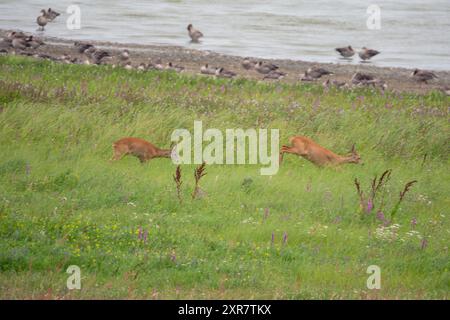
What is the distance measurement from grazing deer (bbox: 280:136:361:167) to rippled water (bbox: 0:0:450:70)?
1544cm

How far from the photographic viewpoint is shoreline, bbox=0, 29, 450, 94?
24.1 metres

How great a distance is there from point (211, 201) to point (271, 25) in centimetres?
2726

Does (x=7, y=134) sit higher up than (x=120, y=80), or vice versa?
(x=120, y=80)

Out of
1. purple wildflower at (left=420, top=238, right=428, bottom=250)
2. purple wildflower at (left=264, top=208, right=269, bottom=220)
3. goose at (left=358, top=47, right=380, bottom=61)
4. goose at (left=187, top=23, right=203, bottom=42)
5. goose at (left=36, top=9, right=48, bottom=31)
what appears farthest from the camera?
goose at (left=36, top=9, right=48, bottom=31)

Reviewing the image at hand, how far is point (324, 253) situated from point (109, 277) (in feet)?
8.68

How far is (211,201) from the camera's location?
11.6 metres

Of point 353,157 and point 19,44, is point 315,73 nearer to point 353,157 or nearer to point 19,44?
point 19,44

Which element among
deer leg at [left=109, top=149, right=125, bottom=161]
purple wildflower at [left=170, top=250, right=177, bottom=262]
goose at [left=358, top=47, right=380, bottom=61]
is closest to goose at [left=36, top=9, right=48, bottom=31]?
goose at [left=358, top=47, right=380, bottom=61]

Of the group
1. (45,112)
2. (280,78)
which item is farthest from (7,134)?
(280,78)

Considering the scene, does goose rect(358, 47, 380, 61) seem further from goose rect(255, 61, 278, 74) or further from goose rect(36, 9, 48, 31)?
goose rect(36, 9, 48, 31)

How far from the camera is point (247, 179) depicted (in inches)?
493

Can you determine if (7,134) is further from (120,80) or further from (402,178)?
(402,178)

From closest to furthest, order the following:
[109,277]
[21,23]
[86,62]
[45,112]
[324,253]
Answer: [109,277] → [324,253] → [45,112] → [86,62] → [21,23]

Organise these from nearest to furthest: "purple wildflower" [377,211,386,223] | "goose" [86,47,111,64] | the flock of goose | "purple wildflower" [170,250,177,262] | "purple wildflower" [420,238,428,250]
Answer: "purple wildflower" [170,250,177,262]
"purple wildflower" [420,238,428,250]
"purple wildflower" [377,211,386,223]
the flock of goose
"goose" [86,47,111,64]
